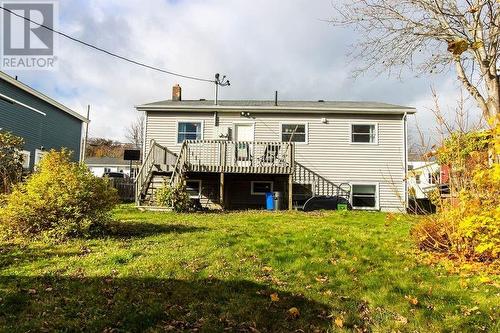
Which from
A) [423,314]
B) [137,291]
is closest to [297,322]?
[423,314]

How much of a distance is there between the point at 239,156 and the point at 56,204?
9592 millimetres

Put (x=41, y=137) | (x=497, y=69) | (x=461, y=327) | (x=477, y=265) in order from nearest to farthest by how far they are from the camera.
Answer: (x=461, y=327), (x=477, y=265), (x=497, y=69), (x=41, y=137)

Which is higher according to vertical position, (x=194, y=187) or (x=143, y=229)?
(x=194, y=187)

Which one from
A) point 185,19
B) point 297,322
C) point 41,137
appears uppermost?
point 185,19

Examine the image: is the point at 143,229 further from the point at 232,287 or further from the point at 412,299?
the point at 412,299

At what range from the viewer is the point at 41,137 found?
20875 mm

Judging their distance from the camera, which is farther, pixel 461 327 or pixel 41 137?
pixel 41 137

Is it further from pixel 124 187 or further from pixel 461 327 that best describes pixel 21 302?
pixel 124 187

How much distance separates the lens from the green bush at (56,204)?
692 centimetres

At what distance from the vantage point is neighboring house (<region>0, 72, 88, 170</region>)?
704 inches

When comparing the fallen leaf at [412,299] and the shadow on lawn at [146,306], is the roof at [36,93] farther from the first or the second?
the fallen leaf at [412,299]

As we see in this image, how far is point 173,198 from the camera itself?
475 inches

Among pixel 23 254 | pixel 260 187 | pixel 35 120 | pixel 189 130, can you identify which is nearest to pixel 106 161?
pixel 35 120

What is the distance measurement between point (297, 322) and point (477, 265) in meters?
3.04
